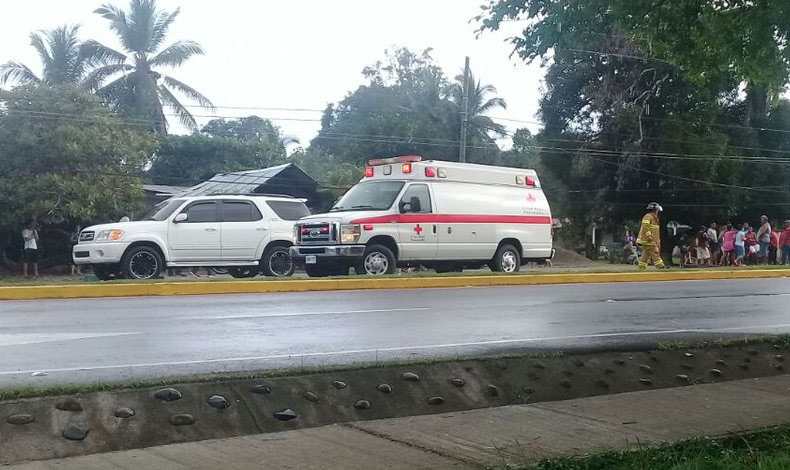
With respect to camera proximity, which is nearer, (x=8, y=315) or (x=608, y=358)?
(x=608, y=358)

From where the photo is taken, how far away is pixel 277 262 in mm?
17938

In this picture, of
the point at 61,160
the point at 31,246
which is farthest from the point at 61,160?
the point at 31,246

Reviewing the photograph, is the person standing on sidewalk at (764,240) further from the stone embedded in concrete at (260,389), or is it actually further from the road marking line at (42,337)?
the stone embedded in concrete at (260,389)

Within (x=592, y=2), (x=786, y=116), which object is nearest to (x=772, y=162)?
(x=786, y=116)

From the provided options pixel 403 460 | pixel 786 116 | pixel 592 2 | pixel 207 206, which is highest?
pixel 786 116

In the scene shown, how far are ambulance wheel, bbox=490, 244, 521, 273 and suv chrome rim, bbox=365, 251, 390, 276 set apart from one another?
3.14 m

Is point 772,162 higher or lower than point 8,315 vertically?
higher

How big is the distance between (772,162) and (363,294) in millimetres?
31032

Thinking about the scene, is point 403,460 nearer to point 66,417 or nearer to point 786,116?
point 66,417

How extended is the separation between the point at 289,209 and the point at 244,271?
65.3 inches

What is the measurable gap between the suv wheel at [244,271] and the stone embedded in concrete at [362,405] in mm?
12130

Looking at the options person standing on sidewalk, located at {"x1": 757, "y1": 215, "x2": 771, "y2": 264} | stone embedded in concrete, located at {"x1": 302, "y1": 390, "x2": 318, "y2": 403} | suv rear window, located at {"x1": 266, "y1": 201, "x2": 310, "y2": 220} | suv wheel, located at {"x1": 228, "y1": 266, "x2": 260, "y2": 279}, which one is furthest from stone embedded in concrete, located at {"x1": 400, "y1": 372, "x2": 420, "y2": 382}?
person standing on sidewalk, located at {"x1": 757, "y1": 215, "x2": 771, "y2": 264}

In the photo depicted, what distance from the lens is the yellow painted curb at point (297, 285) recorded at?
501 inches

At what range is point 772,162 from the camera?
3869cm
